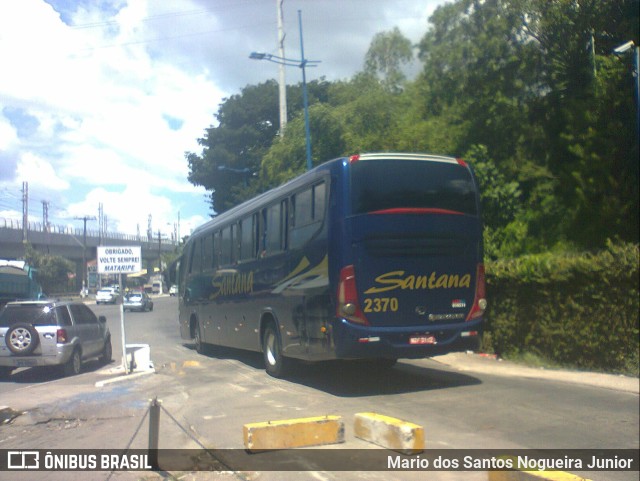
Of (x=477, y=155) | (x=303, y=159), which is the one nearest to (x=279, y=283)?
(x=477, y=155)

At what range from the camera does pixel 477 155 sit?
56.9 feet

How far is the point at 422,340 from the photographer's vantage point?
971 cm

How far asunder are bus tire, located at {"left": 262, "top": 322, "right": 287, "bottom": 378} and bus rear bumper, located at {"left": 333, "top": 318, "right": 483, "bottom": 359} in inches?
101

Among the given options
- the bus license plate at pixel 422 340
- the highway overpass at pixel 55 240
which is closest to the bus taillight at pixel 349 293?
the bus license plate at pixel 422 340

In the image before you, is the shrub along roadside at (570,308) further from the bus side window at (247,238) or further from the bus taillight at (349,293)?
the bus side window at (247,238)

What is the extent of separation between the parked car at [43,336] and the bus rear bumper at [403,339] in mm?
6768

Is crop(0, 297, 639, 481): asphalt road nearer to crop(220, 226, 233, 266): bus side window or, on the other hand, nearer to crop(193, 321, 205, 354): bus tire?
crop(220, 226, 233, 266): bus side window

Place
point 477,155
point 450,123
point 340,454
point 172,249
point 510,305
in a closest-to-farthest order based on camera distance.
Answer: point 340,454, point 510,305, point 477,155, point 450,123, point 172,249

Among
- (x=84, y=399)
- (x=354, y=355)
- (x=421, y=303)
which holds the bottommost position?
(x=84, y=399)

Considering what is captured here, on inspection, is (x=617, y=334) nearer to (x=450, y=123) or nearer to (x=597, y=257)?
(x=597, y=257)

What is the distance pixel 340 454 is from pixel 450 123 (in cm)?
1692

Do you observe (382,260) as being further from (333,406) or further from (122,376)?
(122,376)

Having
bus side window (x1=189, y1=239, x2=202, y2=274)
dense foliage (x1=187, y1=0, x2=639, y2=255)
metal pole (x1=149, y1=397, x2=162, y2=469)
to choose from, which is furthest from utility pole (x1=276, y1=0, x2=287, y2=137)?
metal pole (x1=149, y1=397, x2=162, y2=469)

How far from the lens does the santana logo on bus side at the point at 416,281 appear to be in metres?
9.52
